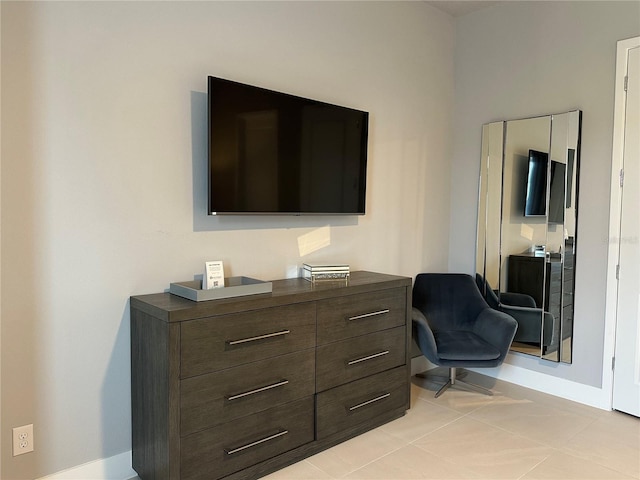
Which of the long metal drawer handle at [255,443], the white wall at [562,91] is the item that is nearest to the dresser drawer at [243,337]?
the long metal drawer handle at [255,443]

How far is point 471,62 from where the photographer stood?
382 cm

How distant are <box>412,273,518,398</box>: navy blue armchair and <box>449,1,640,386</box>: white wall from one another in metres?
0.38

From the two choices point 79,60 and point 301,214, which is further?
point 301,214

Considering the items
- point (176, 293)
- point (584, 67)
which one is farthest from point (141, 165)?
point (584, 67)

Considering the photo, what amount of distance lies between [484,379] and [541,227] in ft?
4.11

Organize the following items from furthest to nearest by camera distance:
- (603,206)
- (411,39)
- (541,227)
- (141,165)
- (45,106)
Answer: (411,39) → (541,227) → (603,206) → (141,165) → (45,106)

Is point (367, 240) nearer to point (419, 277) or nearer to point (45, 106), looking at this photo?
point (419, 277)

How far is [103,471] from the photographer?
2.20m

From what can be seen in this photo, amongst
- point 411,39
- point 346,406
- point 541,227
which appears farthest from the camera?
point 411,39

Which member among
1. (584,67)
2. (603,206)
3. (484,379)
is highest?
(584,67)

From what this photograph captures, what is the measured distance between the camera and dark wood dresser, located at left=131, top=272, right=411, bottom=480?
198 centimetres

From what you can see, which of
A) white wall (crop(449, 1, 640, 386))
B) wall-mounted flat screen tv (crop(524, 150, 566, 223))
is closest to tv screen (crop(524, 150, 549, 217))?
wall-mounted flat screen tv (crop(524, 150, 566, 223))

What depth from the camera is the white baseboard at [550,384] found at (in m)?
3.14

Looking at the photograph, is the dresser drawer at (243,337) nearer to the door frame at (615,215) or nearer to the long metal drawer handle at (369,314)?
the long metal drawer handle at (369,314)
